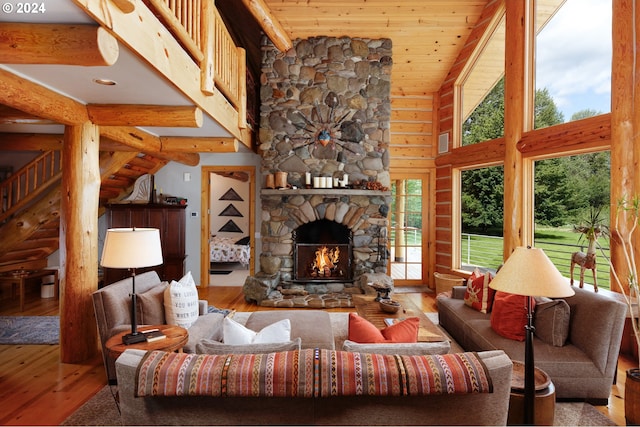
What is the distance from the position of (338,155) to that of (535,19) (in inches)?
122

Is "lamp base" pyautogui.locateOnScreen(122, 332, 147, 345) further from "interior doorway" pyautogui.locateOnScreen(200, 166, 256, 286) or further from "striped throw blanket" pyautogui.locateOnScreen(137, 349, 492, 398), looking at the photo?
"interior doorway" pyautogui.locateOnScreen(200, 166, 256, 286)

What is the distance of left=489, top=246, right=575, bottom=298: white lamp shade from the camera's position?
1.89 meters

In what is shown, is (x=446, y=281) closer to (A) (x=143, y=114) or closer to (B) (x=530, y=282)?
(B) (x=530, y=282)

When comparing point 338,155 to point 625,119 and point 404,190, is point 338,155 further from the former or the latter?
point 625,119

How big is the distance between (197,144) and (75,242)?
200cm

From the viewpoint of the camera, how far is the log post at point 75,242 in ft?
11.0

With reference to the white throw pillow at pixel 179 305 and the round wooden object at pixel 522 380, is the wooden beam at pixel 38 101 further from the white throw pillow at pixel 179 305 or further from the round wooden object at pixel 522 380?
the round wooden object at pixel 522 380

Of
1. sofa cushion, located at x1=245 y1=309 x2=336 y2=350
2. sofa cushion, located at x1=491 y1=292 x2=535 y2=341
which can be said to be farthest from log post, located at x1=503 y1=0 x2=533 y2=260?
sofa cushion, located at x1=245 y1=309 x2=336 y2=350

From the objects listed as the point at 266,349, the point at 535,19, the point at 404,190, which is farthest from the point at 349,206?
the point at 266,349

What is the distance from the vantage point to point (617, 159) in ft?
11.9

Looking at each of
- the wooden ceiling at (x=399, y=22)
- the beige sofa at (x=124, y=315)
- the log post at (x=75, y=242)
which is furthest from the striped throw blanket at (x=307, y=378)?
the wooden ceiling at (x=399, y=22)

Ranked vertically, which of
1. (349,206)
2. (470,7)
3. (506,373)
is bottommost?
(506,373)

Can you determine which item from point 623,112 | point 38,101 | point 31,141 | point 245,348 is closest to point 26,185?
point 31,141

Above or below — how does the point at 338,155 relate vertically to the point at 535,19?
below
